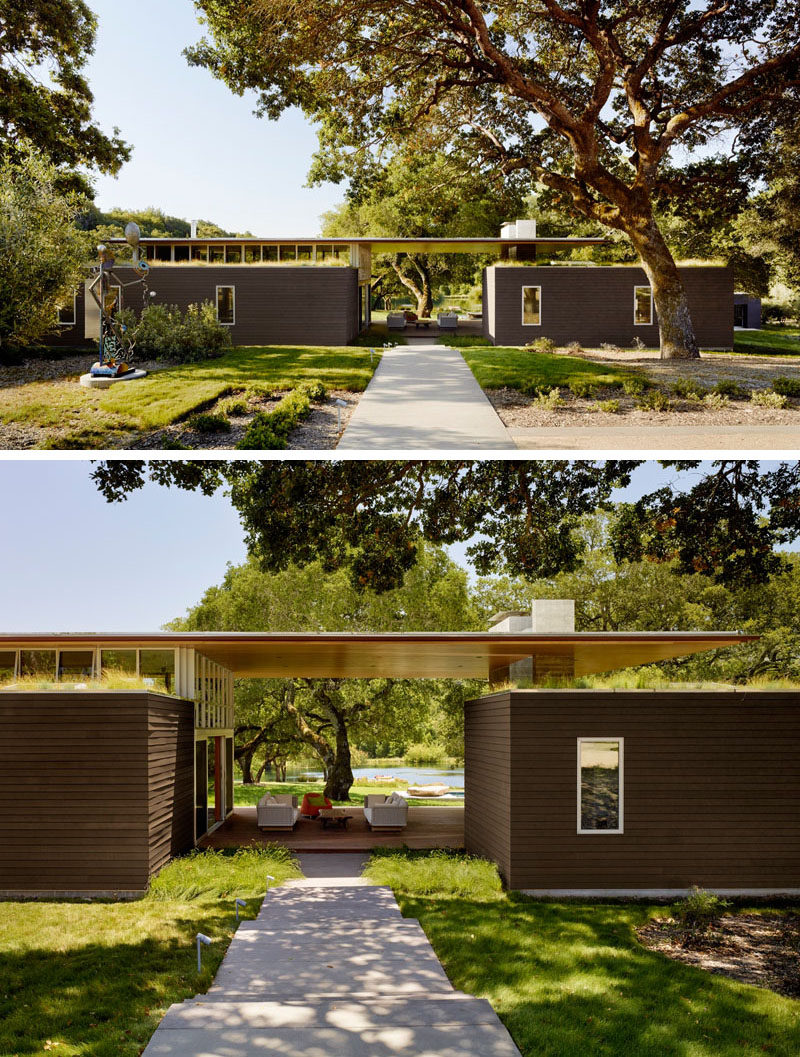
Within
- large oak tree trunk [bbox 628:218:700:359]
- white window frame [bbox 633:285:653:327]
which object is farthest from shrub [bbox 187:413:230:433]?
white window frame [bbox 633:285:653:327]

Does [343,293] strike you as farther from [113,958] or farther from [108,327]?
[113,958]

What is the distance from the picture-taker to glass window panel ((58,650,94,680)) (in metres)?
12.0

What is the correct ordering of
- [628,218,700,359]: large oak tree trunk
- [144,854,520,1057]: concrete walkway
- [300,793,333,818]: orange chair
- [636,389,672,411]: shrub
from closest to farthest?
1. [144,854,520,1057]: concrete walkway
2. [636,389,672,411]: shrub
3. [300,793,333,818]: orange chair
4. [628,218,700,359]: large oak tree trunk

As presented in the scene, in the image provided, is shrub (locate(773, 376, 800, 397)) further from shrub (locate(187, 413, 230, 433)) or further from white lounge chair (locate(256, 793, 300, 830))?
white lounge chair (locate(256, 793, 300, 830))

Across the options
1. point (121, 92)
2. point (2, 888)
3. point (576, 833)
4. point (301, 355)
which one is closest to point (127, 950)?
point (2, 888)

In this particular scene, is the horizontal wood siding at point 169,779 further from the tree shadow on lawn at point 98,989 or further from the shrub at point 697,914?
the shrub at point 697,914

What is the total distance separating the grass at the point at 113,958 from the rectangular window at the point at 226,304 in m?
13.4

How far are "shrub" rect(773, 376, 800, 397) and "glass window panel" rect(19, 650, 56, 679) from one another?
39.9ft

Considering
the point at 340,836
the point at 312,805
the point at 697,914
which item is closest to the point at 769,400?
the point at 697,914

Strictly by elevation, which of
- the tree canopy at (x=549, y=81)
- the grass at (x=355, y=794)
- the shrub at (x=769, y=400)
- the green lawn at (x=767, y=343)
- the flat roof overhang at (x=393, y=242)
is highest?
the tree canopy at (x=549, y=81)

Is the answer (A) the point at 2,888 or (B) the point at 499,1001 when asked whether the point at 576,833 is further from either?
(A) the point at 2,888

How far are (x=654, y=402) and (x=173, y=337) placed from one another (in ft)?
30.3

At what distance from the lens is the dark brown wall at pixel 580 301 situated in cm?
2167

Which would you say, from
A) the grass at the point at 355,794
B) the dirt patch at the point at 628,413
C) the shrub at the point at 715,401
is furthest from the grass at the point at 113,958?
the shrub at the point at 715,401
